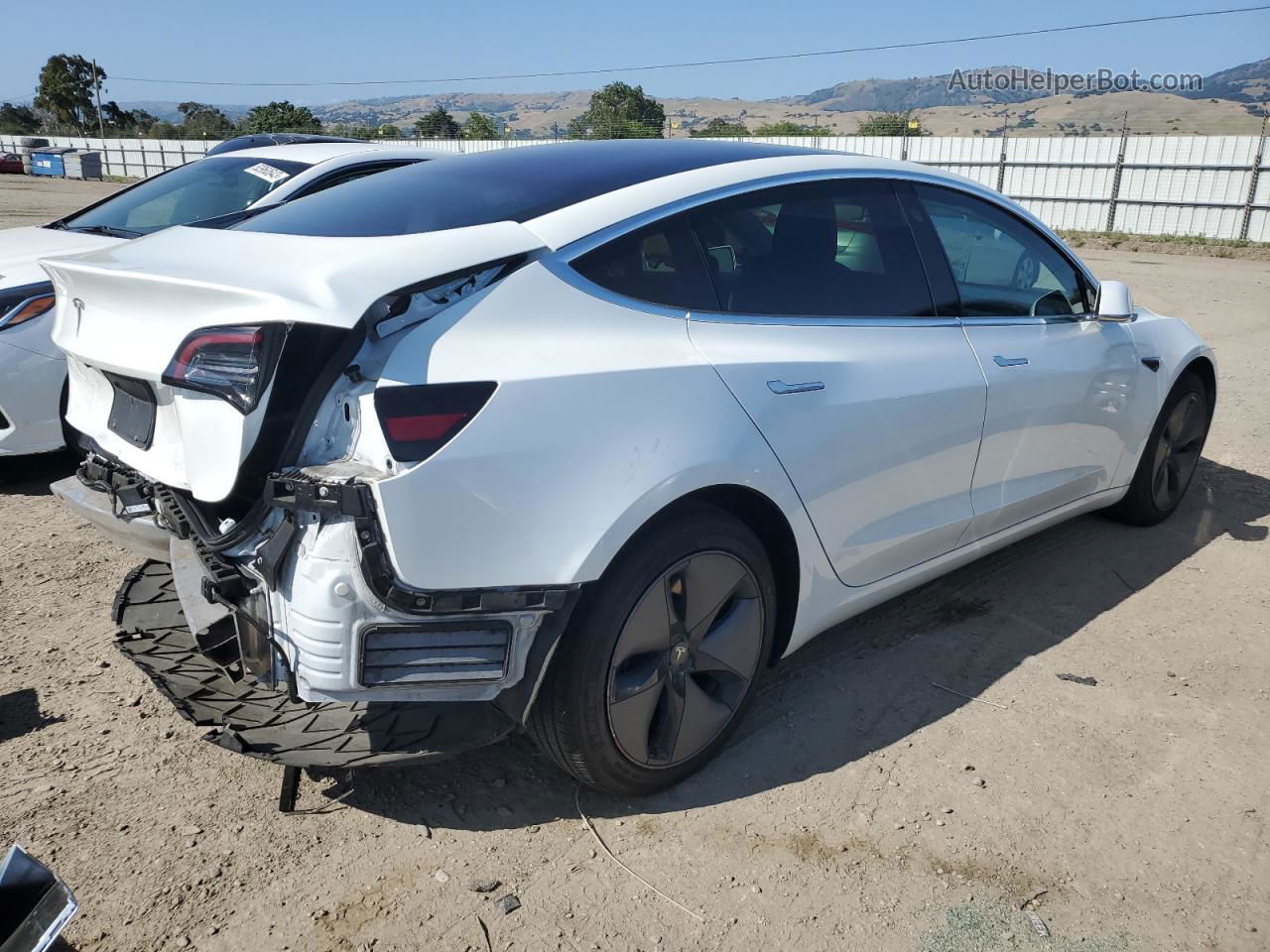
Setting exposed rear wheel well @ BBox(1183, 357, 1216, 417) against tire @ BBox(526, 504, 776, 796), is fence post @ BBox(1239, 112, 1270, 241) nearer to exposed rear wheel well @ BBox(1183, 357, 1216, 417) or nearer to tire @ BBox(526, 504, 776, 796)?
exposed rear wheel well @ BBox(1183, 357, 1216, 417)

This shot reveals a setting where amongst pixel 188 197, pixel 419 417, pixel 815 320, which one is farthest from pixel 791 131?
pixel 419 417

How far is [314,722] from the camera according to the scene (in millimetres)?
2461

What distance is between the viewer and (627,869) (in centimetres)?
243

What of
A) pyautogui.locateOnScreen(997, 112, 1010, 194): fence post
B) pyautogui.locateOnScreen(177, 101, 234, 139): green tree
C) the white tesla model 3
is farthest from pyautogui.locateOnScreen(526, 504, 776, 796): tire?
pyautogui.locateOnScreen(177, 101, 234, 139): green tree

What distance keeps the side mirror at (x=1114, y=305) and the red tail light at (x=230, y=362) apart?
10.6 ft

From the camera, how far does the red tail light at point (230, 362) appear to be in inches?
81.7

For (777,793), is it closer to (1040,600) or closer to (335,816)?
(335,816)

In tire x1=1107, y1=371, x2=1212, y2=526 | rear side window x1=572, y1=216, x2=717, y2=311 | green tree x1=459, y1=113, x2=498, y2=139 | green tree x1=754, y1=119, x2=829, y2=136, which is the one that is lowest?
tire x1=1107, y1=371, x2=1212, y2=526

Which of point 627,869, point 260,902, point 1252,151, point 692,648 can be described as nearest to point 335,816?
point 260,902

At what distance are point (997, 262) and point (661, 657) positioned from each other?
2.14m

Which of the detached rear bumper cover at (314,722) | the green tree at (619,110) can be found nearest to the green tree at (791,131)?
the green tree at (619,110)

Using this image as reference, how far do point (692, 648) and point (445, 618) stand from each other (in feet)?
2.45

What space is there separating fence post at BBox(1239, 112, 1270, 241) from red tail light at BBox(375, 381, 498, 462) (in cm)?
2407

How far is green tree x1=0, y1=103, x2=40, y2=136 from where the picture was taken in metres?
70.4
